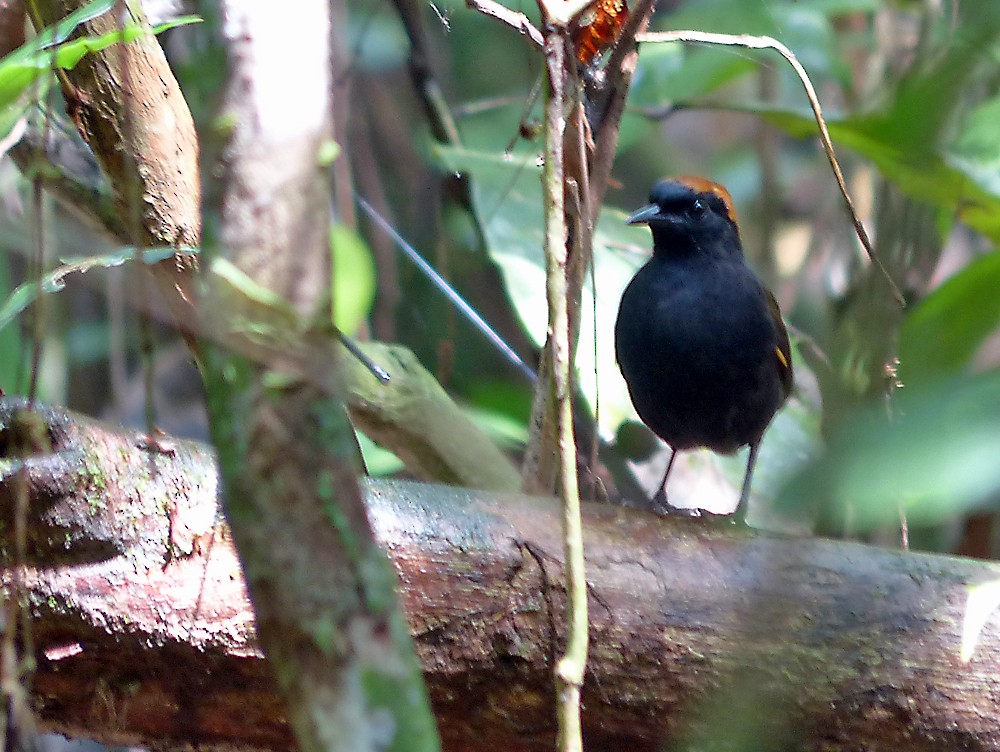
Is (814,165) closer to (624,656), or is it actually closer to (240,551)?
(624,656)

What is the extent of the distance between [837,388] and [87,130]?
1834 millimetres

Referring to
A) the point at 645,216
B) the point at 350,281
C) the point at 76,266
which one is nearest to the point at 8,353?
the point at 350,281

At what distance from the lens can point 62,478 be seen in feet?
5.97

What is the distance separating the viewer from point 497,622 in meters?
1.97

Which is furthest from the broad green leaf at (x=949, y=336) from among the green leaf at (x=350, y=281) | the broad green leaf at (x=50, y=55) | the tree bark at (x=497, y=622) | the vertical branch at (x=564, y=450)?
the green leaf at (x=350, y=281)

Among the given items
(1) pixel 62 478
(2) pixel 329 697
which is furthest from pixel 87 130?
(2) pixel 329 697

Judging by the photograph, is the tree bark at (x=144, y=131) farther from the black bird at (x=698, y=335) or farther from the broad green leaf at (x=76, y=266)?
the black bird at (x=698, y=335)

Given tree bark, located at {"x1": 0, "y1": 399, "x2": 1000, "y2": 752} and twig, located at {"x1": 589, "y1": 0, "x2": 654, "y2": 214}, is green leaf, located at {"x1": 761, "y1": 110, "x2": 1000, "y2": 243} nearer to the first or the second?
twig, located at {"x1": 589, "y1": 0, "x2": 654, "y2": 214}

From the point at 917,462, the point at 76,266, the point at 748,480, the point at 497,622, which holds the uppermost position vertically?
the point at 76,266

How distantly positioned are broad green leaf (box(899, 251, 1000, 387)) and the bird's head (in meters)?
2.38

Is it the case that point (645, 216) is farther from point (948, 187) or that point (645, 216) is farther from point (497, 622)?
point (497, 622)

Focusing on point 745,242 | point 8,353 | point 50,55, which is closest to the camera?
point 50,55

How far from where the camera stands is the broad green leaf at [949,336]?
0.64 meters

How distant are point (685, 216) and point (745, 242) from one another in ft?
11.9
